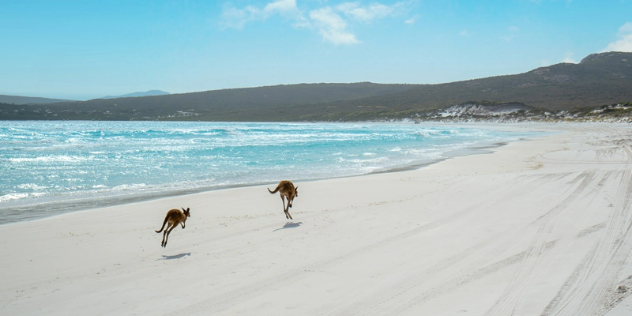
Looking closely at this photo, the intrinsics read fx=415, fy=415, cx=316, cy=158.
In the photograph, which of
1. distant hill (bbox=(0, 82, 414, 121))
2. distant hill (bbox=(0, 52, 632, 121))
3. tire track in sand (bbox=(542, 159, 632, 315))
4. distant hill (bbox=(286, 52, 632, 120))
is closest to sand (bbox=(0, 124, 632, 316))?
tire track in sand (bbox=(542, 159, 632, 315))

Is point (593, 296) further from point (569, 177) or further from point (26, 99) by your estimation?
point (26, 99)

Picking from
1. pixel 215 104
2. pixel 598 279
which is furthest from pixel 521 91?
pixel 598 279

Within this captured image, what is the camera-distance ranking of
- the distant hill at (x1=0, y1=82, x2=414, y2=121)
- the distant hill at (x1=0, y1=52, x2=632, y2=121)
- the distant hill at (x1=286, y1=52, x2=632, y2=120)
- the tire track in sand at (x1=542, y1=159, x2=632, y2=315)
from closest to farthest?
the tire track in sand at (x1=542, y1=159, x2=632, y2=315) → the distant hill at (x1=286, y1=52, x2=632, y2=120) → the distant hill at (x1=0, y1=52, x2=632, y2=121) → the distant hill at (x1=0, y1=82, x2=414, y2=121)

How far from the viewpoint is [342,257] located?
5.29 metres

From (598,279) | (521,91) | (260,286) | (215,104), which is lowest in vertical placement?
(260,286)

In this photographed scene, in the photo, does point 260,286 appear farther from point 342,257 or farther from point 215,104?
point 215,104

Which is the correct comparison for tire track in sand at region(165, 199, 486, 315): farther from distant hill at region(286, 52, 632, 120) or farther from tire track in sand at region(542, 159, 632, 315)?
distant hill at region(286, 52, 632, 120)

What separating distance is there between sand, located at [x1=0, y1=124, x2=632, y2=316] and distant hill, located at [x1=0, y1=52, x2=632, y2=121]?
71.2 metres

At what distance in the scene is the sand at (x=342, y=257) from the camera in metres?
3.99

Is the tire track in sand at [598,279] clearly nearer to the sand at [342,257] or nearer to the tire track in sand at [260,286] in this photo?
the sand at [342,257]

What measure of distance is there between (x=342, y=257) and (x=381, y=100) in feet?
386

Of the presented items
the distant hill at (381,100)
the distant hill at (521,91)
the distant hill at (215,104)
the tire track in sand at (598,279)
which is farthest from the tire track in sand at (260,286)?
the distant hill at (215,104)

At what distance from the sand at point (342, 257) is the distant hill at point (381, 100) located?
234 ft

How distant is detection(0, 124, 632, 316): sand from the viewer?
399 centimetres
